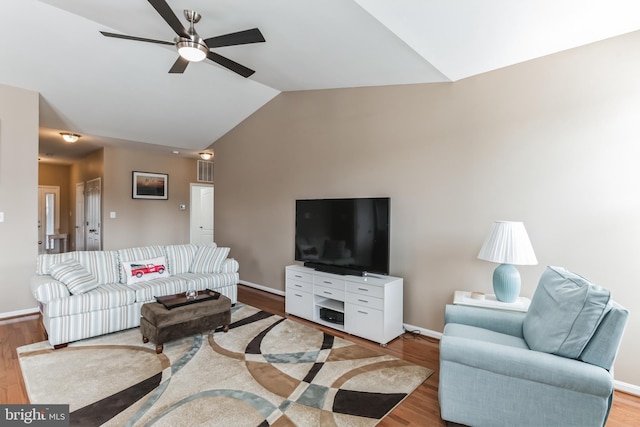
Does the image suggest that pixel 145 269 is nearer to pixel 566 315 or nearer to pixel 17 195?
pixel 17 195

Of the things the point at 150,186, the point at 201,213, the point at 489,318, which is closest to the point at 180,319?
the point at 489,318

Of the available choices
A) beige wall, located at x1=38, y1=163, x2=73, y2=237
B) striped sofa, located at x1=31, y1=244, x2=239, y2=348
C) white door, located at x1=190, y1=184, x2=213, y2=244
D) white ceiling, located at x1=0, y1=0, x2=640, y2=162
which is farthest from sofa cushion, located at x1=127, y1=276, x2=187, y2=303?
beige wall, located at x1=38, y1=163, x2=73, y2=237

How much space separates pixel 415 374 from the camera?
2600 millimetres

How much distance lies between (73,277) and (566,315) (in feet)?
13.8

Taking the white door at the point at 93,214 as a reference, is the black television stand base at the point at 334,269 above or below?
below

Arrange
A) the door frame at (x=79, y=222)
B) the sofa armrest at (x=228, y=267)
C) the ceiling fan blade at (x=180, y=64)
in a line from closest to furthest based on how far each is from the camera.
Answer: the ceiling fan blade at (x=180, y=64) → the sofa armrest at (x=228, y=267) → the door frame at (x=79, y=222)

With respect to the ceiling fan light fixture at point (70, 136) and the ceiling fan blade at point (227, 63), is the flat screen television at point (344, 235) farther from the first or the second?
the ceiling fan light fixture at point (70, 136)

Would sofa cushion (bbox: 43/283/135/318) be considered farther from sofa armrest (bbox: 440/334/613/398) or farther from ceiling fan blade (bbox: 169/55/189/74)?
sofa armrest (bbox: 440/334/613/398)

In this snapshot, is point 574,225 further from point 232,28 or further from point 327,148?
point 232,28

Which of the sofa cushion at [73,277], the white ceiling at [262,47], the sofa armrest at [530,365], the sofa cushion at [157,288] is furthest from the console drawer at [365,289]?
the sofa cushion at [73,277]

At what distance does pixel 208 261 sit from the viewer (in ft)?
14.4

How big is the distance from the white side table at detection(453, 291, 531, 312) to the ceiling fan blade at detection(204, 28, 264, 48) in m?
2.79

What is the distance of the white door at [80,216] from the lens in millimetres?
7545

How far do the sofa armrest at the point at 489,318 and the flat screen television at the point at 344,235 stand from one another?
0.95 meters
